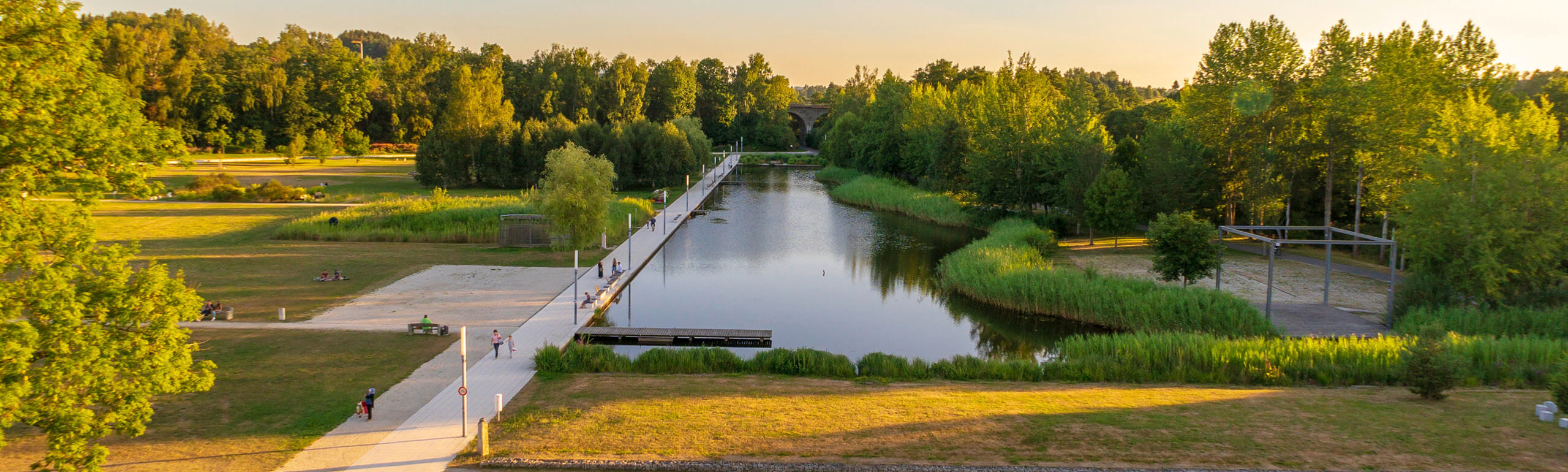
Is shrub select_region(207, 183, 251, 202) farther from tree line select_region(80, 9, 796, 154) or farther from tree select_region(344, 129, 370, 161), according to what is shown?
tree select_region(344, 129, 370, 161)

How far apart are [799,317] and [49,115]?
56.9ft

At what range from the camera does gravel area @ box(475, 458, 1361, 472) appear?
39.0 feet

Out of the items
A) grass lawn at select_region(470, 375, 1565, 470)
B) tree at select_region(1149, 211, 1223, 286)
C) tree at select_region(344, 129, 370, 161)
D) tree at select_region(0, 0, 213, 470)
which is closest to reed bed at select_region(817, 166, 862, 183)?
tree at select_region(344, 129, 370, 161)

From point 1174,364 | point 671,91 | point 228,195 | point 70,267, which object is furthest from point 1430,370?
point 671,91

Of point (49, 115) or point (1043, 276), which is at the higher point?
point (49, 115)

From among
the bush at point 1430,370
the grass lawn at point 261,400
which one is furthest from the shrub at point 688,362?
the bush at point 1430,370

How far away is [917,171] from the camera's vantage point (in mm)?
60594

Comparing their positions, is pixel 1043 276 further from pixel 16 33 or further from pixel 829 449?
pixel 16 33

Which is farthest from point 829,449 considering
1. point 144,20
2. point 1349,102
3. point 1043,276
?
point 144,20

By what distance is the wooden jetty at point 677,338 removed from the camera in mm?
20766

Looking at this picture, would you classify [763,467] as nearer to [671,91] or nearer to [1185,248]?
[1185,248]

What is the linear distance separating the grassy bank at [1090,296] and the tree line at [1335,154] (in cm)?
506

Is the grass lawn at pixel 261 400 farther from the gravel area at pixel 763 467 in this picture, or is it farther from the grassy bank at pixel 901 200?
the grassy bank at pixel 901 200

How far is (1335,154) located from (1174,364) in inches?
826
